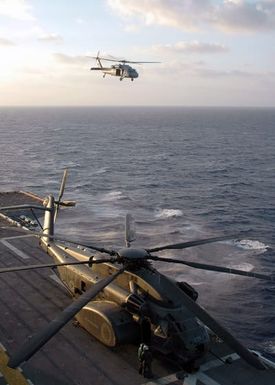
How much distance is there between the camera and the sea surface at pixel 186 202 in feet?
118

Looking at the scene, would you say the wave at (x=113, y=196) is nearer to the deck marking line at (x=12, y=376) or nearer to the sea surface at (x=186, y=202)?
the sea surface at (x=186, y=202)

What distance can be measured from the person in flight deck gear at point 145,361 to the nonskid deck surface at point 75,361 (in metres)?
0.28

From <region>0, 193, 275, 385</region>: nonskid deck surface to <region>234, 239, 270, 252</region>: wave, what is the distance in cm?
2513

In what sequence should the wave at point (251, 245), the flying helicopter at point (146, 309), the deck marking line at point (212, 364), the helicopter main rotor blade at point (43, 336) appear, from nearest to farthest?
the helicopter main rotor blade at point (43, 336), the flying helicopter at point (146, 309), the deck marking line at point (212, 364), the wave at point (251, 245)

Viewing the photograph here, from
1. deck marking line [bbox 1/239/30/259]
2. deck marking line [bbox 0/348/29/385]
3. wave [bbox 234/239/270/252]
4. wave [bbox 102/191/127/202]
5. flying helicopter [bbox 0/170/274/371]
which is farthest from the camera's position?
wave [bbox 102/191/127/202]

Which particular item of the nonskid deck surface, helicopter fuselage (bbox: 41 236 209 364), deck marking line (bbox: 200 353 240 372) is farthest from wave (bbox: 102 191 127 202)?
deck marking line (bbox: 200 353 240 372)

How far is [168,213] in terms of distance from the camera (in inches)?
2366

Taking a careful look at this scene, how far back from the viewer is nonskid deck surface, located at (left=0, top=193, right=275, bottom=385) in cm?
1822

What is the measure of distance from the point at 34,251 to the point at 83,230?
59.3ft

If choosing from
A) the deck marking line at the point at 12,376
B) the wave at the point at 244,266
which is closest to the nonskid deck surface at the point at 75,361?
the deck marking line at the point at 12,376

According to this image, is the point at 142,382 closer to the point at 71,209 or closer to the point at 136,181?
the point at 71,209

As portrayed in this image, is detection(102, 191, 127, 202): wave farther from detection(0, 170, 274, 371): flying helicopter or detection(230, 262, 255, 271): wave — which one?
detection(0, 170, 274, 371): flying helicopter

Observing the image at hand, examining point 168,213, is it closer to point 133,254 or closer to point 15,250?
point 15,250

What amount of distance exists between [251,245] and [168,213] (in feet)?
51.3
